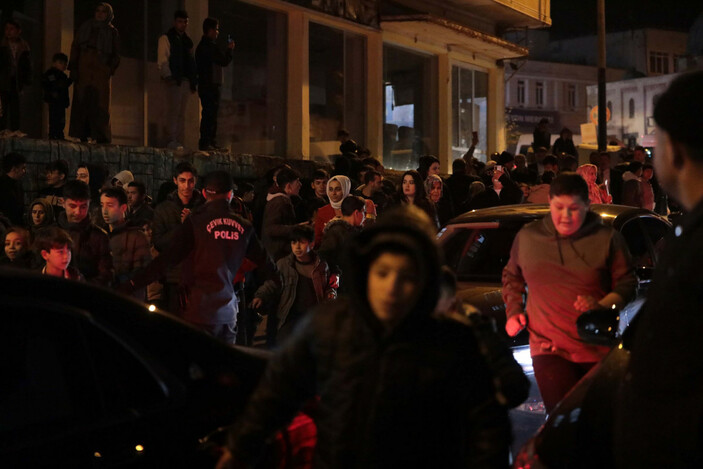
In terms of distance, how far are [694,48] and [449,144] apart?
57474 mm

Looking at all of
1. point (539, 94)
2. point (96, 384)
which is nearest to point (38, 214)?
point (96, 384)

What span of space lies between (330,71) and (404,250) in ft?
59.2

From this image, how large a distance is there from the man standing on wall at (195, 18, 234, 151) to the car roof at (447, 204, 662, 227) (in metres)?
6.50

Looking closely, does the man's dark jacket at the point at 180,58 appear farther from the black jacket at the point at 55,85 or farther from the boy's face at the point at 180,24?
the black jacket at the point at 55,85

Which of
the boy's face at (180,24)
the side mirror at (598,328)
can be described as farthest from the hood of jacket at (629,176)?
the side mirror at (598,328)

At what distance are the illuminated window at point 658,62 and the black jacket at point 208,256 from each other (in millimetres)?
77080

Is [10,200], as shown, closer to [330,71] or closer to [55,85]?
[55,85]

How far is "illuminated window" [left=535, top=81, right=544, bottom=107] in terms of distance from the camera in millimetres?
77750

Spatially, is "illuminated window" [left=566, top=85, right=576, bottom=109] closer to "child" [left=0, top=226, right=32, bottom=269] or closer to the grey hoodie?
"child" [left=0, top=226, right=32, bottom=269]

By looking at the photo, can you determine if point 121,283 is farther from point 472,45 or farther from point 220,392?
point 472,45

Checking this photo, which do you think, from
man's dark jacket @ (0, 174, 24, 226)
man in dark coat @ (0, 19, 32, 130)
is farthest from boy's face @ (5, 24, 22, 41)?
man's dark jacket @ (0, 174, 24, 226)

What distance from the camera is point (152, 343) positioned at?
11.4ft

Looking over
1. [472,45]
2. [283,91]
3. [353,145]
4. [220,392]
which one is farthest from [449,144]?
[220,392]

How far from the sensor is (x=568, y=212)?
18.7 ft
